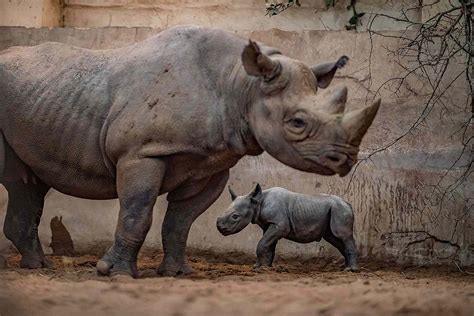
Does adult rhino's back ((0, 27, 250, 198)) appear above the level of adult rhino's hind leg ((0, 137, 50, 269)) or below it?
above

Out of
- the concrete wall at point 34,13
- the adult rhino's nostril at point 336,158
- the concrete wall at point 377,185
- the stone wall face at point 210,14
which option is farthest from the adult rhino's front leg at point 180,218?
the stone wall face at point 210,14

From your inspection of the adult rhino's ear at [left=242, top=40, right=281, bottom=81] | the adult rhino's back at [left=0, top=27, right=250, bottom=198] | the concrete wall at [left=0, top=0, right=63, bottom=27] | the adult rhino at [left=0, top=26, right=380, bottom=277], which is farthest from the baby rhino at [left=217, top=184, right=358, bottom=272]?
the concrete wall at [left=0, top=0, right=63, bottom=27]

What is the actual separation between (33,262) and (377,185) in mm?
3038

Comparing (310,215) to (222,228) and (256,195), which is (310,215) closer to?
(256,195)

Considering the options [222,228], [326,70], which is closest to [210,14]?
[222,228]

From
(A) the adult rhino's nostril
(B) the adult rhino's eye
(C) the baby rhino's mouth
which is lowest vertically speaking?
(C) the baby rhino's mouth

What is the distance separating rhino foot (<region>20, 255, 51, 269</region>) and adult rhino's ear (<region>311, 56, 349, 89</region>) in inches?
97.7

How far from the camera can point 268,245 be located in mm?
6734

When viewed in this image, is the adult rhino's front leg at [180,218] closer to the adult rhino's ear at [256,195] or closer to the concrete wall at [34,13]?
the adult rhino's ear at [256,195]

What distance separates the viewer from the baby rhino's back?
22.4ft

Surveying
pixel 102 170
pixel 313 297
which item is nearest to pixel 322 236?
pixel 102 170

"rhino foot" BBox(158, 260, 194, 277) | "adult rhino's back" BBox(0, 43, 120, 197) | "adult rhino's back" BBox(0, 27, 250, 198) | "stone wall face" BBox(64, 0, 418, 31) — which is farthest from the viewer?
"stone wall face" BBox(64, 0, 418, 31)

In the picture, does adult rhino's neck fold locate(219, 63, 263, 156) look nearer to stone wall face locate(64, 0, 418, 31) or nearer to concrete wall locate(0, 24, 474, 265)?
concrete wall locate(0, 24, 474, 265)

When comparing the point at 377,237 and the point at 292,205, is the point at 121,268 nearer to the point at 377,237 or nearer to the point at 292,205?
the point at 292,205
